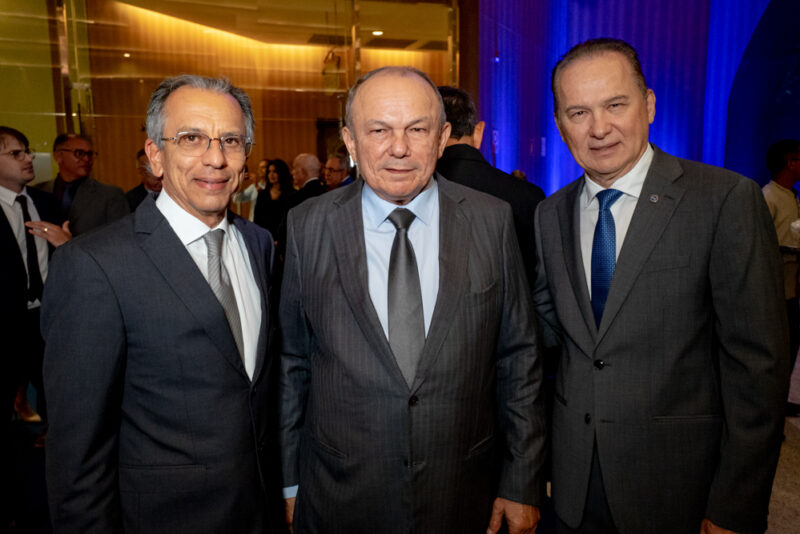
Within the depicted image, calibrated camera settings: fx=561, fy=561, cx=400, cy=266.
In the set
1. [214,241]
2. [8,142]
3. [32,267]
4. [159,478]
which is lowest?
[159,478]

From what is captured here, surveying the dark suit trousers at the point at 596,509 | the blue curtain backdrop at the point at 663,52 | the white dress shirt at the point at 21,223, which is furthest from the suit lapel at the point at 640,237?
the blue curtain backdrop at the point at 663,52

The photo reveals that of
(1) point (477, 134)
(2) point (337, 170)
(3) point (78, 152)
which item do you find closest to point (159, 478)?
(1) point (477, 134)

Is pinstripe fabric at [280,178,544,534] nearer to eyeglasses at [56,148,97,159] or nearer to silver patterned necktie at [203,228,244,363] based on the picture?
silver patterned necktie at [203,228,244,363]

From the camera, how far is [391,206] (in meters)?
1.48

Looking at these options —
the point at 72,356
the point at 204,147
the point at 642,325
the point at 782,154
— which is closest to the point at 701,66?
the point at 782,154

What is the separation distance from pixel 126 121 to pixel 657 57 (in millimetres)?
5708

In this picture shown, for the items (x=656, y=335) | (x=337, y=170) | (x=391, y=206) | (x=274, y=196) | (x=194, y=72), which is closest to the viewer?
(x=656, y=335)

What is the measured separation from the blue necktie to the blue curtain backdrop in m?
5.07

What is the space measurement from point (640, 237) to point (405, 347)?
0.64m

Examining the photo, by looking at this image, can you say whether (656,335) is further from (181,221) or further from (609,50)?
(181,221)

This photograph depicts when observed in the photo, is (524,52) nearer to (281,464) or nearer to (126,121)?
(126,121)

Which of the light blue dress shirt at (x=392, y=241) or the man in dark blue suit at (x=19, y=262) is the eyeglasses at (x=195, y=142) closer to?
the light blue dress shirt at (x=392, y=241)

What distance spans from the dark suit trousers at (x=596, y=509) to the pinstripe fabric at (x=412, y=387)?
139 millimetres

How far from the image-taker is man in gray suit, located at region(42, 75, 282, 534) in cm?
122
